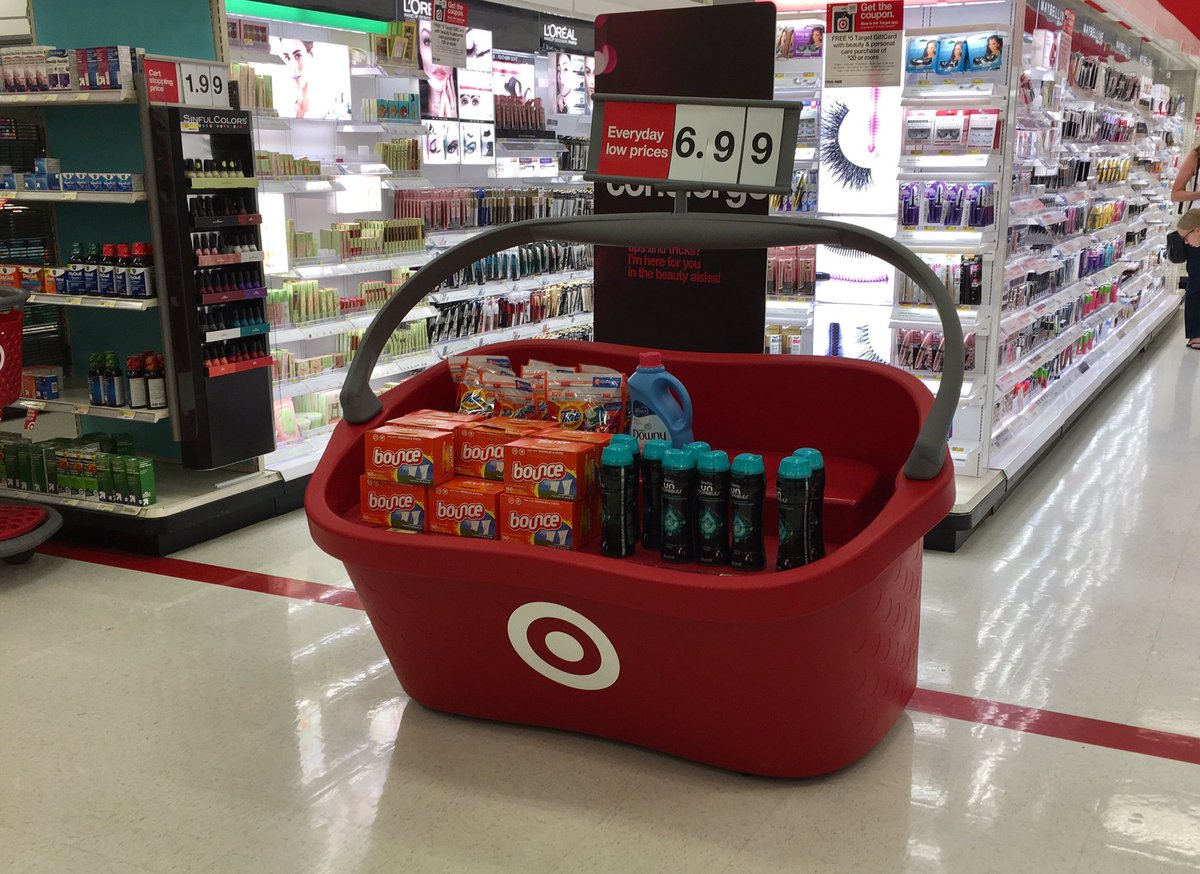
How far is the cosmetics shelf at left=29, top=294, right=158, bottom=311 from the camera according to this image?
4578 millimetres

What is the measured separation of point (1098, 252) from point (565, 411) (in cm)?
712

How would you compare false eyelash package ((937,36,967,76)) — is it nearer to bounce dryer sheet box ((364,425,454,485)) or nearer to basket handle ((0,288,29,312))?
bounce dryer sheet box ((364,425,454,485))

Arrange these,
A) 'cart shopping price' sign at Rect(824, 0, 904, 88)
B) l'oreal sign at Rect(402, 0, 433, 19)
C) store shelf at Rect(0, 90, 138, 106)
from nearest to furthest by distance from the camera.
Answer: store shelf at Rect(0, 90, 138, 106), 'cart shopping price' sign at Rect(824, 0, 904, 88), l'oreal sign at Rect(402, 0, 433, 19)

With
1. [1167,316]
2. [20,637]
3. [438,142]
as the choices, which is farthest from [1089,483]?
[1167,316]

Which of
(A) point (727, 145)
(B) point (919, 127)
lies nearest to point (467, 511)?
(A) point (727, 145)

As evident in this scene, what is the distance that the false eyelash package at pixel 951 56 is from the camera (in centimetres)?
492

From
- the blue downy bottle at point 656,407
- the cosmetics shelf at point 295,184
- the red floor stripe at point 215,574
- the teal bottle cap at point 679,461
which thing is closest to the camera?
the teal bottle cap at point 679,461

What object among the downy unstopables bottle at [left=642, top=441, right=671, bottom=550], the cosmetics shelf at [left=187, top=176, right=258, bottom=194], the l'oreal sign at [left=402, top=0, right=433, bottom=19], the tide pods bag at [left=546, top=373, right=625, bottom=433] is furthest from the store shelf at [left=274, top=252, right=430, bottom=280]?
the downy unstopables bottle at [left=642, top=441, right=671, bottom=550]

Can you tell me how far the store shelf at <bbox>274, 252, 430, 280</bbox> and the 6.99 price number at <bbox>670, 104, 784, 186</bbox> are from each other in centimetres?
324

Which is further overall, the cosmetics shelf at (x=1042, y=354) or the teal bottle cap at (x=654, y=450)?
the cosmetics shelf at (x=1042, y=354)

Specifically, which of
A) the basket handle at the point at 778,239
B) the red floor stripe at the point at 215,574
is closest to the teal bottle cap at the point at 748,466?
the basket handle at the point at 778,239

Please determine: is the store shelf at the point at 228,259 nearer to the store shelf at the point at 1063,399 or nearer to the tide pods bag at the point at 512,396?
the tide pods bag at the point at 512,396

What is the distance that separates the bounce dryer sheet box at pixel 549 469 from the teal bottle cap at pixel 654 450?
154 millimetres

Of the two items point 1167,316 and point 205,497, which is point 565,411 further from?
point 1167,316
